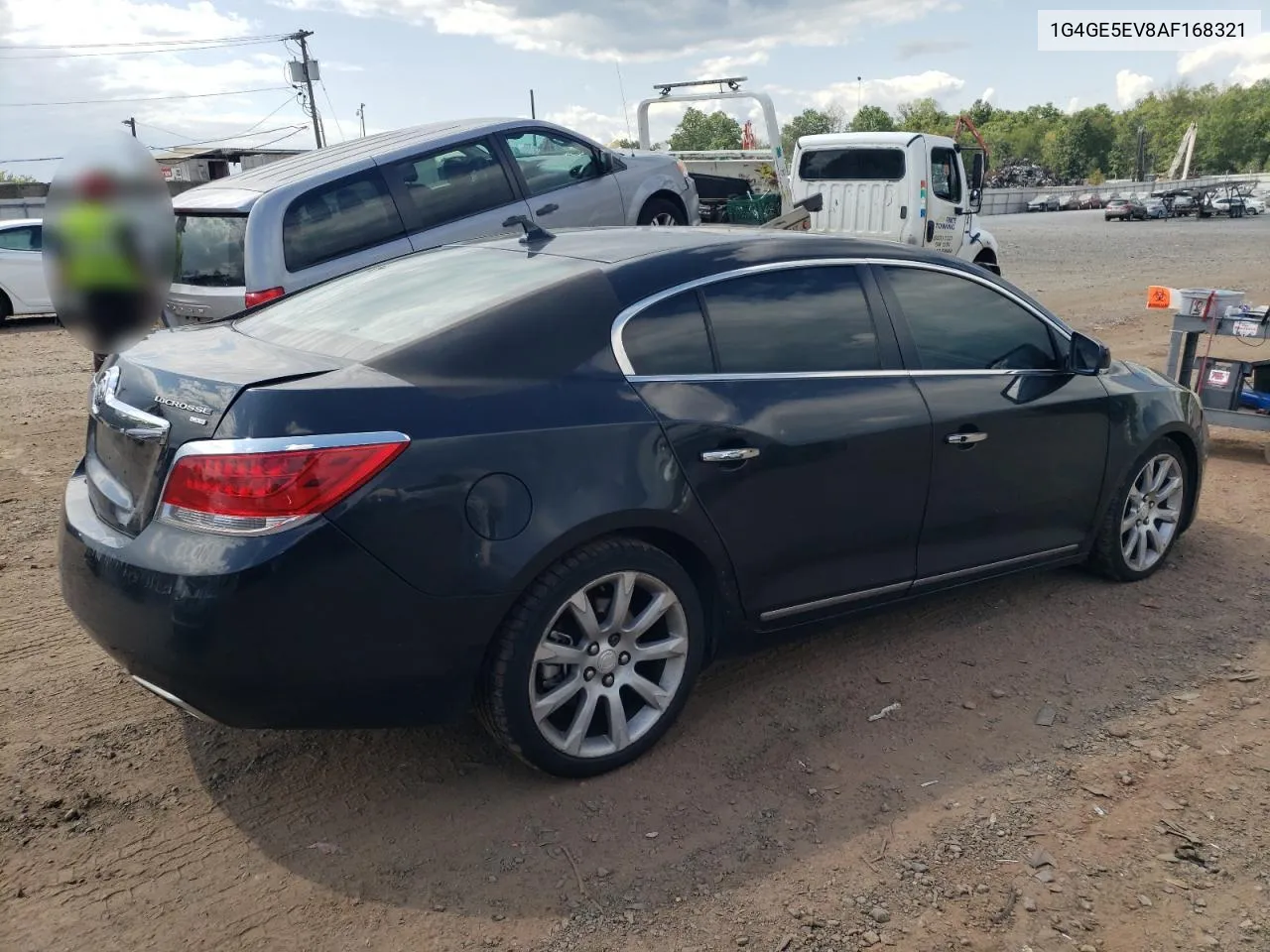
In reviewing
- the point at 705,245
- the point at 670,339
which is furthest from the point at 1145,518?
the point at 670,339

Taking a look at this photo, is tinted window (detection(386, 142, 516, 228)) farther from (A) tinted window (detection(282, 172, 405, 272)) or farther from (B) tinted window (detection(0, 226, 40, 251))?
(B) tinted window (detection(0, 226, 40, 251))

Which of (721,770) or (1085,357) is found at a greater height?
(1085,357)

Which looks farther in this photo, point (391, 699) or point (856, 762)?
point (856, 762)

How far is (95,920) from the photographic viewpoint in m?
2.67

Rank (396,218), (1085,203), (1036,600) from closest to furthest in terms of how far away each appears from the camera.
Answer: (1036,600)
(396,218)
(1085,203)

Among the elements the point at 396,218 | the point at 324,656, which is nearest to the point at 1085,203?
the point at 396,218

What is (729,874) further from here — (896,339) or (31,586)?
(31,586)

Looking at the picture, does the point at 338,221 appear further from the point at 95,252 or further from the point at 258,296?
the point at 95,252

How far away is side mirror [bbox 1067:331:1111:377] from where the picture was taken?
4.53m

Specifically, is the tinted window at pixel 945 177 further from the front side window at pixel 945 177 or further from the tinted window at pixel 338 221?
the tinted window at pixel 338 221

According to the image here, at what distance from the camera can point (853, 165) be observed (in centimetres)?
1408

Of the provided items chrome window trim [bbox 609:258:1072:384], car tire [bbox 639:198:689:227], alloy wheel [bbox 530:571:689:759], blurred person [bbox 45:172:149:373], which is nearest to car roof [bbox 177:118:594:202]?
car tire [bbox 639:198:689:227]

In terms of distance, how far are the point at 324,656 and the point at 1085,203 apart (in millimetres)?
76962

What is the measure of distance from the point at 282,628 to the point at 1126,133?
5644 inches
